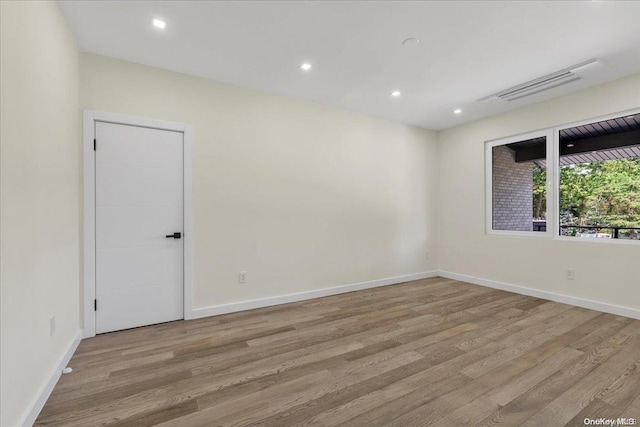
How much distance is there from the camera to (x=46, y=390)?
189 cm

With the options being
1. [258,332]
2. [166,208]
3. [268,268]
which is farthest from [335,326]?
[166,208]

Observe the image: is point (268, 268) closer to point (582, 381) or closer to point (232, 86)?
point (232, 86)

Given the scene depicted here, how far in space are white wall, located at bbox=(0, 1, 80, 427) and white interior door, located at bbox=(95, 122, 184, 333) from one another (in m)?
0.34

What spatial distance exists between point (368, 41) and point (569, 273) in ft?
12.7

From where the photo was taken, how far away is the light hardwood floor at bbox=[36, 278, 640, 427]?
5.75 ft

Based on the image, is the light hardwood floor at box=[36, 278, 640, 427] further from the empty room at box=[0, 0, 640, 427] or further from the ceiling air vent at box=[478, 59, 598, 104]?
the ceiling air vent at box=[478, 59, 598, 104]

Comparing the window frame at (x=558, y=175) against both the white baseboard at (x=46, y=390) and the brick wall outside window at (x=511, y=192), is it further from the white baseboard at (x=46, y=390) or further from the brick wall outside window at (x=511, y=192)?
the white baseboard at (x=46, y=390)

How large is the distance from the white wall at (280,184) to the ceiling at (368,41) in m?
0.28

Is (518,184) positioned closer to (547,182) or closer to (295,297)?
(547,182)

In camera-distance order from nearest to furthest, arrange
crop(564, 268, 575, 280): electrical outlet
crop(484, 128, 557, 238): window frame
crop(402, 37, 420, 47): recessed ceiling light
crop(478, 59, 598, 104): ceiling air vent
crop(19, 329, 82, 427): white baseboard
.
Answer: crop(19, 329, 82, 427): white baseboard, crop(402, 37, 420, 47): recessed ceiling light, crop(478, 59, 598, 104): ceiling air vent, crop(564, 268, 575, 280): electrical outlet, crop(484, 128, 557, 238): window frame

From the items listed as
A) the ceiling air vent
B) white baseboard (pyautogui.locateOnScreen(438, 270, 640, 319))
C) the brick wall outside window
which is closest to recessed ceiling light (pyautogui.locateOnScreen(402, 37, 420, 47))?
the ceiling air vent

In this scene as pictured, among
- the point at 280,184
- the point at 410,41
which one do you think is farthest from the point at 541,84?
the point at 280,184

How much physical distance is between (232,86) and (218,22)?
3.76 ft

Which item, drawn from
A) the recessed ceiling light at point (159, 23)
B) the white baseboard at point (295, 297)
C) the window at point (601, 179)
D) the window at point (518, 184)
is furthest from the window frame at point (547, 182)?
the recessed ceiling light at point (159, 23)
